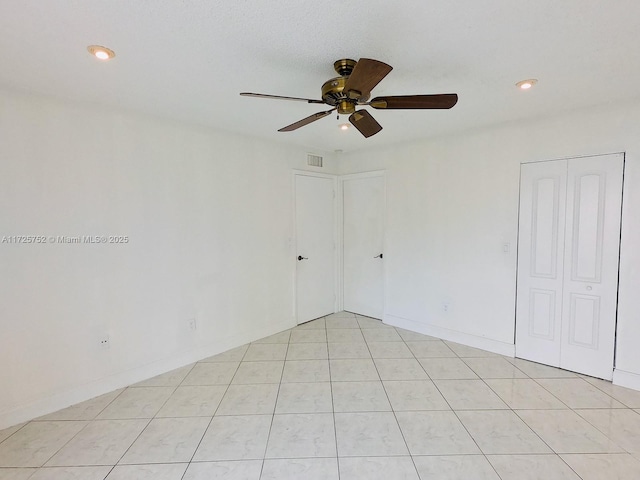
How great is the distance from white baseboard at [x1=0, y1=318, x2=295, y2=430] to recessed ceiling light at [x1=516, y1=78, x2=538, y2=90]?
3.49 meters

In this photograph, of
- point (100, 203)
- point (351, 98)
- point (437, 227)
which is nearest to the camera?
point (351, 98)

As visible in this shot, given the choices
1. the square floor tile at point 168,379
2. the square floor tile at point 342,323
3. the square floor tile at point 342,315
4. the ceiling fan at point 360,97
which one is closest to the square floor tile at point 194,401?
the square floor tile at point 168,379

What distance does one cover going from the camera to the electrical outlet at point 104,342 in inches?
107

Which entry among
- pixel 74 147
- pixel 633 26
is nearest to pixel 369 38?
pixel 633 26

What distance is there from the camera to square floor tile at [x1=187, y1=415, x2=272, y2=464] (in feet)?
6.54

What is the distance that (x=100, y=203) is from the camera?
268 cm

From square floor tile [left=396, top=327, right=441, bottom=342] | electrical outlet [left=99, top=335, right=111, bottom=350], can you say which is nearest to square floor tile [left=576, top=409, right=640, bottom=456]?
square floor tile [left=396, top=327, right=441, bottom=342]

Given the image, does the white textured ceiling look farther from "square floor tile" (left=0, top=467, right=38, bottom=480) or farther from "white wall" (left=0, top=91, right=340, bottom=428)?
"square floor tile" (left=0, top=467, right=38, bottom=480)

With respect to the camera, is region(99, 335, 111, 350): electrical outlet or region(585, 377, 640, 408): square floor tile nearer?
region(585, 377, 640, 408): square floor tile

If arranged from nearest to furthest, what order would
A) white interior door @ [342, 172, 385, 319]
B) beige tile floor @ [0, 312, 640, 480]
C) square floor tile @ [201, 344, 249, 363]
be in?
→ beige tile floor @ [0, 312, 640, 480] → square floor tile @ [201, 344, 249, 363] → white interior door @ [342, 172, 385, 319]

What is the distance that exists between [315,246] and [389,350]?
172cm

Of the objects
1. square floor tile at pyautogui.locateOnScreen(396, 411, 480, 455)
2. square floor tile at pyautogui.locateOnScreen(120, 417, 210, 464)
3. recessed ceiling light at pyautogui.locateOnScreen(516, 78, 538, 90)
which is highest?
recessed ceiling light at pyautogui.locateOnScreen(516, 78, 538, 90)

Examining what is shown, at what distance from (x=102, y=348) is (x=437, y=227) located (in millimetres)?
3602

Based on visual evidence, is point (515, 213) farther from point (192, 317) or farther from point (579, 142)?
point (192, 317)
